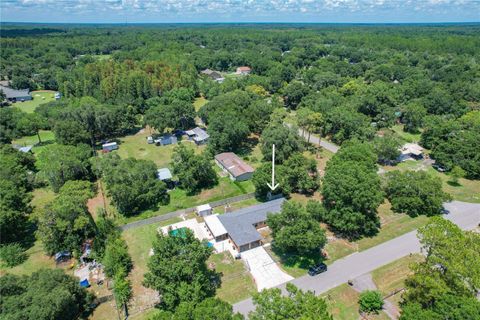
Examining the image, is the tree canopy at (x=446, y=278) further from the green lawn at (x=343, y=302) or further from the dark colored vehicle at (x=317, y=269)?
the dark colored vehicle at (x=317, y=269)

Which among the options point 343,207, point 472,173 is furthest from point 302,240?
point 472,173

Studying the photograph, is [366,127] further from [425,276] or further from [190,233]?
[190,233]

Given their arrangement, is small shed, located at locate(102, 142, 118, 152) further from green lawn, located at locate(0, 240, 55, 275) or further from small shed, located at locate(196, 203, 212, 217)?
small shed, located at locate(196, 203, 212, 217)

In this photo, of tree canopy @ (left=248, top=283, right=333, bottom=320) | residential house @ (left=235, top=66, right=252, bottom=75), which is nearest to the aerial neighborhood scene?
tree canopy @ (left=248, top=283, right=333, bottom=320)

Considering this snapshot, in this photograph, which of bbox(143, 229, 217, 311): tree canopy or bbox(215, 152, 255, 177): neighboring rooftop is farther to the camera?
bbox(215, 152, 255, 177): neighboring rooftop

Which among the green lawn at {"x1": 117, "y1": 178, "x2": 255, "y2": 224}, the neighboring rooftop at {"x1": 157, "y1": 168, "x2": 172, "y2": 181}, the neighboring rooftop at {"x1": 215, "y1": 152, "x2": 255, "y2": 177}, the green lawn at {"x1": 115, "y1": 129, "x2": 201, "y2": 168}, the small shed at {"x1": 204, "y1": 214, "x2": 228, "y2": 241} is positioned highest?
the neighboring rooftop at {"x1": 157, "y1": 168, "x2": 172, "y2": 181}

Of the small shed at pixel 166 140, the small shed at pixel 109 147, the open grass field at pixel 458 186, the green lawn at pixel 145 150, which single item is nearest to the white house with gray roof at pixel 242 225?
the green lawn at pixel 145 150
